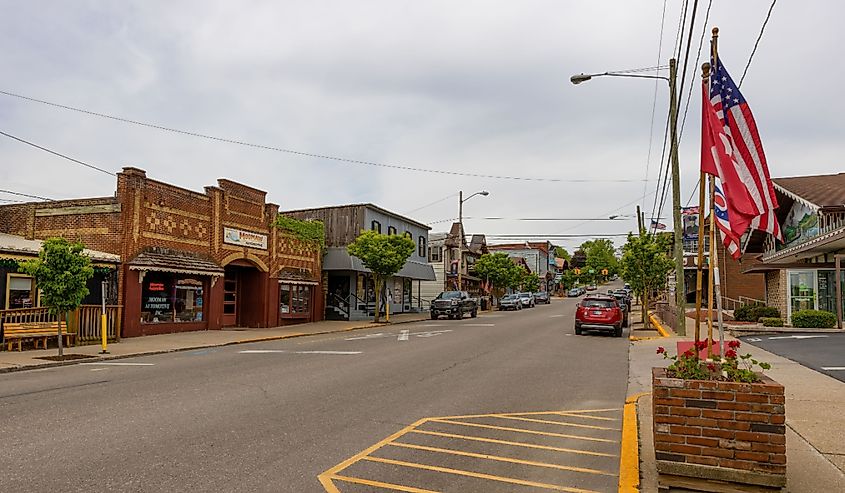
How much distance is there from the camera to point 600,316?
2389 cm

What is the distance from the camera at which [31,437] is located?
7164 mm

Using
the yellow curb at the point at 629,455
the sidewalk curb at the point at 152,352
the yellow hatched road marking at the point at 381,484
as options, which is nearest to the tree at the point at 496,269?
the sidewalk curb at the point at 152,352

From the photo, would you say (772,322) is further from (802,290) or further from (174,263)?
(174,263)

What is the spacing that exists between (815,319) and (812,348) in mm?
7749

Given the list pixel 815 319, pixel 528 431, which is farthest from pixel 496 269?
pixel 528 431

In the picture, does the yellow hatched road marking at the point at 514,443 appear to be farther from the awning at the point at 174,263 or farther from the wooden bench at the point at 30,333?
the awning at the point at 174,263

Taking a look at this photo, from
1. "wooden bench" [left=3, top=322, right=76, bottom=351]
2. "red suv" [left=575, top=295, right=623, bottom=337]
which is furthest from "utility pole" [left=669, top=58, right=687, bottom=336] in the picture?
"wooden bench" [left=3, top=322, right=76, bottom=351]

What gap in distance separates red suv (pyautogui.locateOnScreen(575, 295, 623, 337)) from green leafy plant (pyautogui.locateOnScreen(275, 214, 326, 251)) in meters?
14.8

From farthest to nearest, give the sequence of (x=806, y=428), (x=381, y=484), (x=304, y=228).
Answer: (x=304, y=228)
(x=806, y=428)
(x=381, y=484)

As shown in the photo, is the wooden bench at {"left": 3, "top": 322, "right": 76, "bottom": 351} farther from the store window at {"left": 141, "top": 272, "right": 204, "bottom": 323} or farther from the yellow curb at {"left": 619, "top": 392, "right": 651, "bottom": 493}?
the yellow curb at {"left": 619, "top": 392, "right": 651, "bottom": 493}

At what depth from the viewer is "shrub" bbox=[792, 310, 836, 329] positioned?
75.4 ft

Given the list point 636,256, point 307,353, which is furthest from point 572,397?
point 636,256

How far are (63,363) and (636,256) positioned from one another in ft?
69.0

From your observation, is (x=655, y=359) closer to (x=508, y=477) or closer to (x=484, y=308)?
(x=508, y=477)
